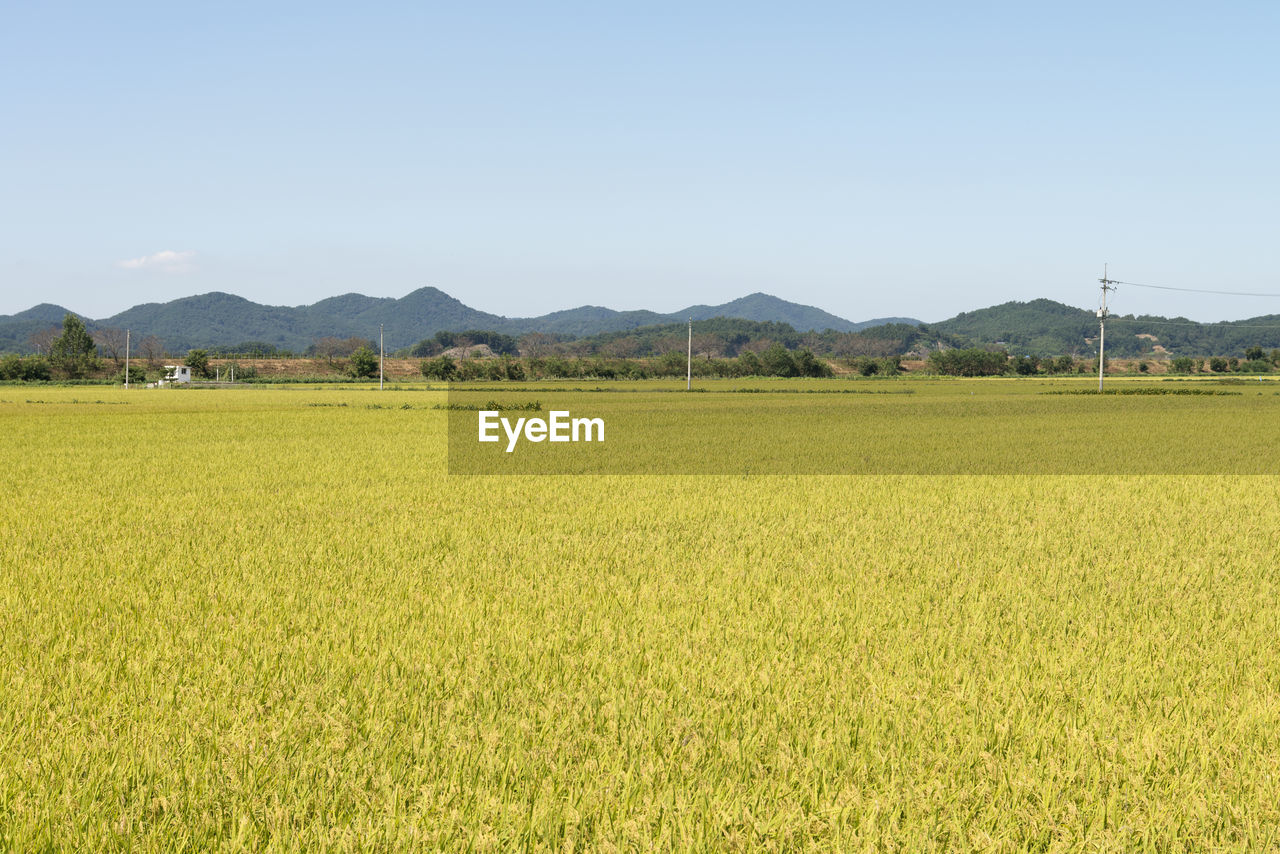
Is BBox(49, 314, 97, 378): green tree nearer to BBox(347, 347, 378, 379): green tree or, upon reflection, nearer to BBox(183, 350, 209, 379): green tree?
BBox(183, 350, 209, 379): green tree

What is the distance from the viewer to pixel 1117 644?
6.31 m

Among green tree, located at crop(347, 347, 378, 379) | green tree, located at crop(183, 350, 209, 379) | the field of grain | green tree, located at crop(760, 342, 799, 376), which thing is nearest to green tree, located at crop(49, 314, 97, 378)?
green tree, located at crop(183, 350, 209, 379)

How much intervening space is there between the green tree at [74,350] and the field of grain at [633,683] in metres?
115

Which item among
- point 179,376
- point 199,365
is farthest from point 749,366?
point 179,376

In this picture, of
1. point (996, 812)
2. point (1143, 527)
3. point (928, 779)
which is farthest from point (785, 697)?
point (1143, 527)

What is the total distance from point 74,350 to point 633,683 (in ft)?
449

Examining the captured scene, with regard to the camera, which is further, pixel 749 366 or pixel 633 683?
pixel 749 366

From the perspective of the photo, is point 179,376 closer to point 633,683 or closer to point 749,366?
point 749,366

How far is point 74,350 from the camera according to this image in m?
121

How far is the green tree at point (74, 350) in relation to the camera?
111 meters

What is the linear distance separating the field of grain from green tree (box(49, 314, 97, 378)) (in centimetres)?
11536

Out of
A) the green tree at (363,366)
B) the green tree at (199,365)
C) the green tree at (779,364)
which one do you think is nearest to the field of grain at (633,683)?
the green tree at (363,366)

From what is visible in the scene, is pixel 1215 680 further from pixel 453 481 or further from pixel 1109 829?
pixel 453 481

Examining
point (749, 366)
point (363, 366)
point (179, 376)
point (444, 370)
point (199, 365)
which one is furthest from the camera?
point (749, 366)
